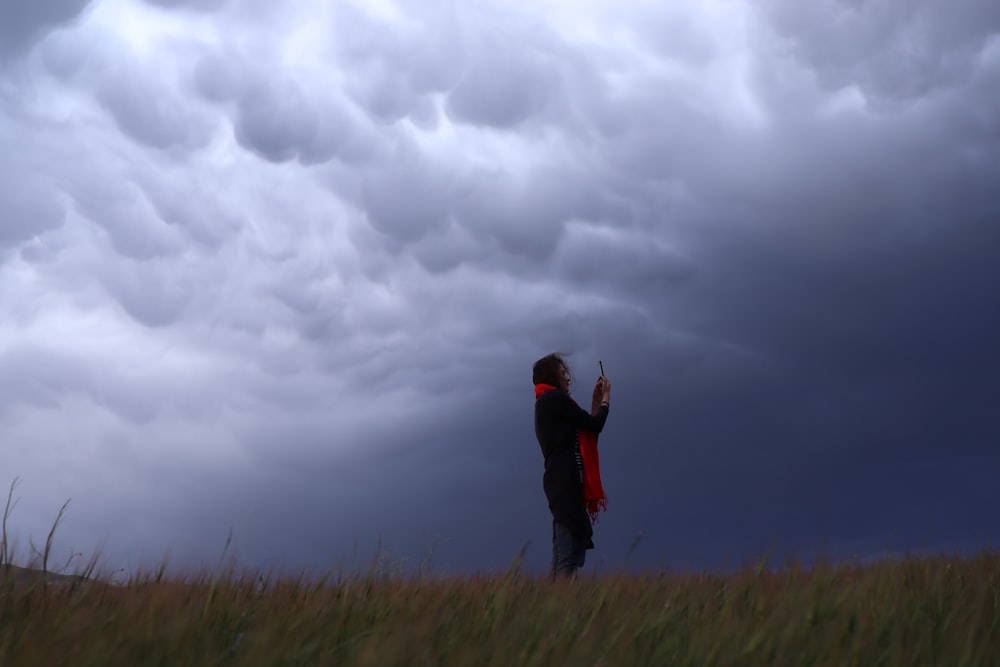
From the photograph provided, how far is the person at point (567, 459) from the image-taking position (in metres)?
8.09

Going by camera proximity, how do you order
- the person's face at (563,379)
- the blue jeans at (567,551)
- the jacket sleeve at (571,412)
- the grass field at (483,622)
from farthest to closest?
1. the person's face at (563,379)
2. the jacket sleeve at (571,412)
3. the blue jeans at (567,551)
4. the grass field at (483,622)

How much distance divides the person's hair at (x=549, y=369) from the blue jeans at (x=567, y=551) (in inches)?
49.3

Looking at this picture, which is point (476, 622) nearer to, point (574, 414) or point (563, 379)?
point (574, 414)

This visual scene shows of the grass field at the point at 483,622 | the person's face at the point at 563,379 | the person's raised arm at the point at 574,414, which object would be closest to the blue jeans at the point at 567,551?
the person's raised arm at the point at 574,414

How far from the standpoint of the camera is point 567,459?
8.23 m

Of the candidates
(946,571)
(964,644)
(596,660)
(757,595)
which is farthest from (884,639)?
(946,571)

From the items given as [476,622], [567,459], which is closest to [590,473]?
[567,459]

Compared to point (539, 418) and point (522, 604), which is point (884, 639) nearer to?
point (522, 604)

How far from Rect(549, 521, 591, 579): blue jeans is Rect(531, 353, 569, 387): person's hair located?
4.11ft

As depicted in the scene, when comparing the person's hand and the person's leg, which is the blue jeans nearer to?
the person's leg

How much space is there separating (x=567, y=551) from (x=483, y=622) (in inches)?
133

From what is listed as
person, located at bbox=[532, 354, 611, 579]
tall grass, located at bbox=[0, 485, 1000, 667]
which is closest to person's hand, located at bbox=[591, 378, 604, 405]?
person, located at bbox=[532, 354, 611, 579]

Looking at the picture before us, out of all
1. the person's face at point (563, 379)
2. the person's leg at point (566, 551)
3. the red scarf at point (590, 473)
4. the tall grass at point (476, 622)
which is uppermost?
the person's face at point (563, 379)

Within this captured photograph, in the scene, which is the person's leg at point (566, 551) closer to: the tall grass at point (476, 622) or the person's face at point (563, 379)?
the person's face at point (563, 379)
